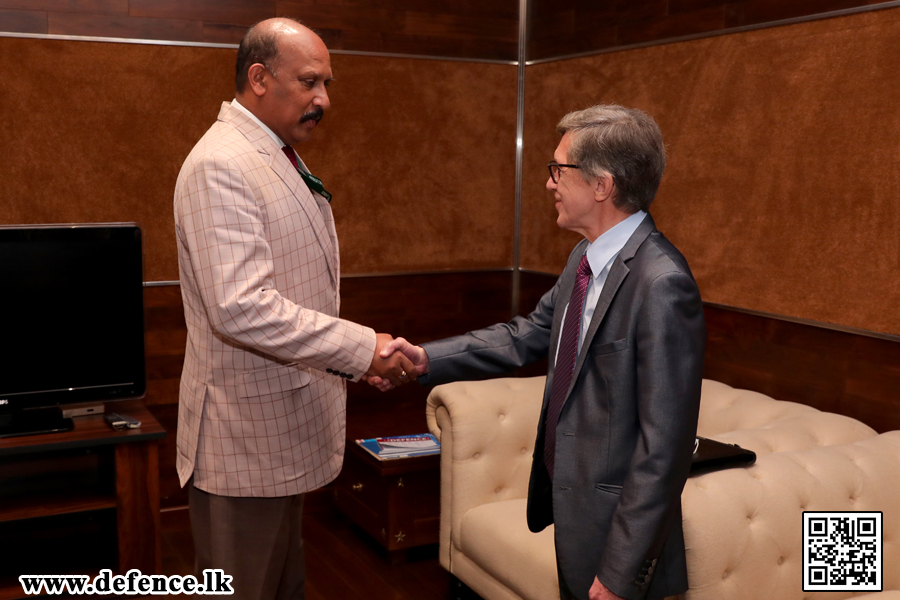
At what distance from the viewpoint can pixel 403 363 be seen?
89.8 inches

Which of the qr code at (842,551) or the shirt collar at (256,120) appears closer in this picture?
the shirt collar at (256,120)

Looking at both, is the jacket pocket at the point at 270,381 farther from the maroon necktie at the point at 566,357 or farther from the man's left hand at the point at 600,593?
the man's left hand at the point at 600,593

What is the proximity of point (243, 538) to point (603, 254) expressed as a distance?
1130 millimetres

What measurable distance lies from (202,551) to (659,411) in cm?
125

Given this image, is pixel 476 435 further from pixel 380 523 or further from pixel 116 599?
pixel 116 599

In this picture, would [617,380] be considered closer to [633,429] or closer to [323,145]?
[633,429]

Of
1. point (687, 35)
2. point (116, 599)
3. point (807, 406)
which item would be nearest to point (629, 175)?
point (807, 406)

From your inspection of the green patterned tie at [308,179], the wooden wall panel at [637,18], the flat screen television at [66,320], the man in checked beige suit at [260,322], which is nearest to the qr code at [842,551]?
the man in checked beige suit at [260,322]

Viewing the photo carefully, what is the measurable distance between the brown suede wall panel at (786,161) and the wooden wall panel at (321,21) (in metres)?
0.79

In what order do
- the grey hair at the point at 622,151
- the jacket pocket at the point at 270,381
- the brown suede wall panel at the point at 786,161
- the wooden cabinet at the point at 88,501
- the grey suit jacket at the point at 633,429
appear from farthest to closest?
1. the wooden cabinet at the point at 88,501
2. the brown suede wall panel at the point at 786,161
3. the jacket pocket at the point at 270,381
4. the grey hair at the point at 622,151
5. the grey suit jacket at the point at 633,429

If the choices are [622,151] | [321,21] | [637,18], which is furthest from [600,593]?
[321,21]

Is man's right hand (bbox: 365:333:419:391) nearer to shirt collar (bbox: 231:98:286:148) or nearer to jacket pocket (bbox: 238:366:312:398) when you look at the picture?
jacket pocket (bbox: 238:366:312:398)

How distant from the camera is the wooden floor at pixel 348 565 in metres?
3.21

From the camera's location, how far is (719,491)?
83.0 inches
